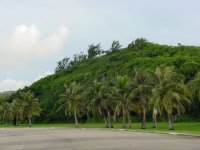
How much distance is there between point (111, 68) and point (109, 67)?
152 centimetres

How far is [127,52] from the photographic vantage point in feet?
484

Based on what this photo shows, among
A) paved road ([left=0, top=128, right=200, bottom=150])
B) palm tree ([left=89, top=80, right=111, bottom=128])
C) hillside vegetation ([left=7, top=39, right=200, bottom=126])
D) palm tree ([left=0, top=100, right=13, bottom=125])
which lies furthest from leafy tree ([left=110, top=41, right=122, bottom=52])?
paved road ([left=0, top=128, right=200, bottom=150])

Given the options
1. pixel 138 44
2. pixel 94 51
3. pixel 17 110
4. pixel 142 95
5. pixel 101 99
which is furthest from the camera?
pixel 94 51

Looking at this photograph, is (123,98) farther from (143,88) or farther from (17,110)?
(17,110)

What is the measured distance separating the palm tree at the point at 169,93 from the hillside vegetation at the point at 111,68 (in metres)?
31.7

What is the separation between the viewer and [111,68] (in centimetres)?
13562

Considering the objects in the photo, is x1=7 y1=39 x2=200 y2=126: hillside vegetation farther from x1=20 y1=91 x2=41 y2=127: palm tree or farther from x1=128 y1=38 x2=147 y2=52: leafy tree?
x1=20 y1=91 x2=41 y2=127: palm tree

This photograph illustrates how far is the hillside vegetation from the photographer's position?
110812 mm

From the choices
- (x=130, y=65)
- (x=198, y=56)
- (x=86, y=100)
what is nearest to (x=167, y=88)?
(x=86, y=100)

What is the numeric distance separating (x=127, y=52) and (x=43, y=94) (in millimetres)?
31027

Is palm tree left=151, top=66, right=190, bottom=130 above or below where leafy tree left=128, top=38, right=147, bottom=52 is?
below

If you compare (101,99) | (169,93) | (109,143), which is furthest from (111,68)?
(109,143)

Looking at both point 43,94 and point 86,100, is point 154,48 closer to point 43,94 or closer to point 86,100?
point 43,94

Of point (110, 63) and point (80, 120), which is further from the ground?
point (110, 63)
